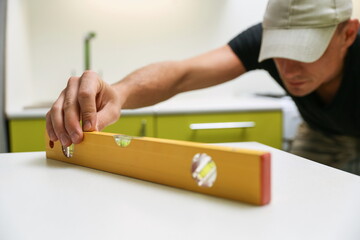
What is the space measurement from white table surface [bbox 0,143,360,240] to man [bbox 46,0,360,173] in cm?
20

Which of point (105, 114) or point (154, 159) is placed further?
point (105, 114)

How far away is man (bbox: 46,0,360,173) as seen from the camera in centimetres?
93

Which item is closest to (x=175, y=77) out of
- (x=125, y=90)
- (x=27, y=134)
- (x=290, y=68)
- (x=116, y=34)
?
(x=125, y=90)

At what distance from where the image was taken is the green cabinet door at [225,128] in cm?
152

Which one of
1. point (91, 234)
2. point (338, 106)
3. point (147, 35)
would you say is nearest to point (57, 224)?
point (91, 234)

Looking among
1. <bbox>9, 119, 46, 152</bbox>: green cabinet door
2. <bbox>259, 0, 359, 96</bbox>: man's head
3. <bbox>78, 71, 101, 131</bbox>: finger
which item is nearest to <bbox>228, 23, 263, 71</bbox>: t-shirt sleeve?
<bbox>259, 0, 359, 96</bbox>: man's head

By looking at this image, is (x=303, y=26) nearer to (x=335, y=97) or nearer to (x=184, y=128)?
(x=335, y=97)

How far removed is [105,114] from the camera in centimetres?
73

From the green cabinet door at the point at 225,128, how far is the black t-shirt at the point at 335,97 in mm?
311

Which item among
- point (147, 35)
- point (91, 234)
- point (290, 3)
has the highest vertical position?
point (147, 35)

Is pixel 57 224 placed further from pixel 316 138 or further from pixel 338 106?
pixel 316 138

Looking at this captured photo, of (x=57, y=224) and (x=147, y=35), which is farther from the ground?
(x=147, y=35)

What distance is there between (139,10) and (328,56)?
113cm

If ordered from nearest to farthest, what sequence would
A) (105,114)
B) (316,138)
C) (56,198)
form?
(56,198), (105,114), (316,138)
